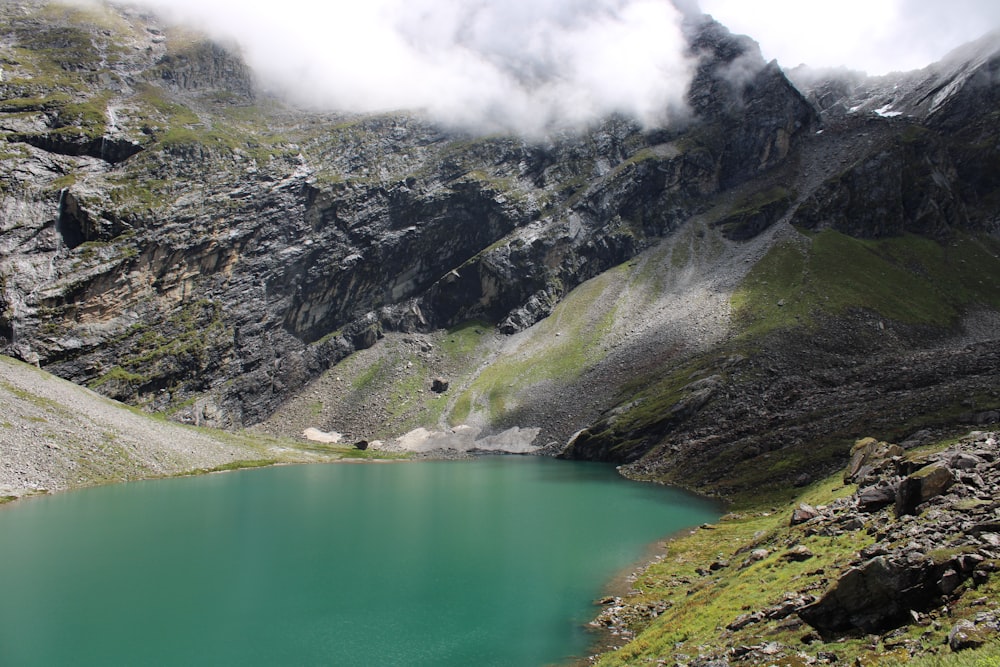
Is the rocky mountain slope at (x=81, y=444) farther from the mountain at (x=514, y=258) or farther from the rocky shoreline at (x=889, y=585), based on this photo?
the rocky shoreline at (x=889, y=585)

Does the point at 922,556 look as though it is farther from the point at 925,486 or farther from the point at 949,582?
the point at 925,486

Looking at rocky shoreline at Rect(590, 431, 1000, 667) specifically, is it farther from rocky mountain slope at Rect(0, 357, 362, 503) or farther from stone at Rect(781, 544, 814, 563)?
rocky mountain slope at Rect(0, 357, 362, 503)

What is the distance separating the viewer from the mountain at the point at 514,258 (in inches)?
3659

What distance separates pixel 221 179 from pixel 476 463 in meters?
107

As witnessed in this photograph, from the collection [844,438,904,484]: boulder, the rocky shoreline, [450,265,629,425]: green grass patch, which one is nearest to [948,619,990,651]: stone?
the rocky shoreline

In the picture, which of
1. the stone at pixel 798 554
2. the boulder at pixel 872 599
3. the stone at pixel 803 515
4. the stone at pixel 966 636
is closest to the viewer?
the stone at pixel 966 636

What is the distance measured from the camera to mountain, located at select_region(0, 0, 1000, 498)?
92.9m

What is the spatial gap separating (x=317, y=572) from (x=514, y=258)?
409ft

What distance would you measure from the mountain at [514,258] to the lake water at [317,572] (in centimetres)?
2412

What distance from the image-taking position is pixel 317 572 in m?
35.4

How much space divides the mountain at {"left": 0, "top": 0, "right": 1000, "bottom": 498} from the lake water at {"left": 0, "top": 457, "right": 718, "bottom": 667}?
2412cm

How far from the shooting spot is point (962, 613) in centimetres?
1237

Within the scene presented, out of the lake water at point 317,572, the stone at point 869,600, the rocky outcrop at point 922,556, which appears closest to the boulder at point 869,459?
the rocky outcrop at point 922,556

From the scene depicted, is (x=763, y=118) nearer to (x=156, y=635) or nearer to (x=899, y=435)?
(x=899, y=435)
